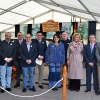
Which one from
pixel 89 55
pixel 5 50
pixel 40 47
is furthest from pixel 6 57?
pixel 89 55

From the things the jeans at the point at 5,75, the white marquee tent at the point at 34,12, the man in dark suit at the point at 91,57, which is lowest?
the jeans at the point at 5,75

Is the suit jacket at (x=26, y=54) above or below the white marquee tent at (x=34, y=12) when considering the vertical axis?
below

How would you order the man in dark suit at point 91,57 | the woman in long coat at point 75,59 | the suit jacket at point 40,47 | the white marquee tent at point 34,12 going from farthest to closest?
1. the white marquee tent at point 34,12
2. the suit jacket at point 40,47
3. the woman in long coat at point 75,59
4. the man in dark suit at point 91,57

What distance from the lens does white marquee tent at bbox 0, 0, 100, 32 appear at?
1069cm

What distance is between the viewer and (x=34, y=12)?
13797mm

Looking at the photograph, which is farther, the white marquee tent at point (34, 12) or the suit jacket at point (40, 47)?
the white marquee tent at point (34, 12)

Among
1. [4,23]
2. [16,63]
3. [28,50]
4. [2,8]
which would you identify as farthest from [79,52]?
[4,23]

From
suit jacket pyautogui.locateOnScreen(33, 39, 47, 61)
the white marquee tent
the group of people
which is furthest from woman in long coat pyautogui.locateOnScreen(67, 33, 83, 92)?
the white marquee tent

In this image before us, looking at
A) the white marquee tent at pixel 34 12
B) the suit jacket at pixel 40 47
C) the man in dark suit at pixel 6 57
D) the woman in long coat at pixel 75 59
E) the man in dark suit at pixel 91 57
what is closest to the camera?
the man in dark suit at pixel 6 57

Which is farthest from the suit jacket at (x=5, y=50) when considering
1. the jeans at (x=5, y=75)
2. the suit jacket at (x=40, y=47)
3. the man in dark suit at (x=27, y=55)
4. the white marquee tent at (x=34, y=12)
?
the white marquee tent at (x=34, y=12)

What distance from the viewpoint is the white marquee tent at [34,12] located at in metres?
10.7

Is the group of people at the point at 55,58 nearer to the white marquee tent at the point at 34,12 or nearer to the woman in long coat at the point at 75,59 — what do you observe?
the woman in long coat at the point at 75,59

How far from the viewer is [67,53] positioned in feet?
16.3

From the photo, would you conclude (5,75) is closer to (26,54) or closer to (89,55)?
(26,54)
